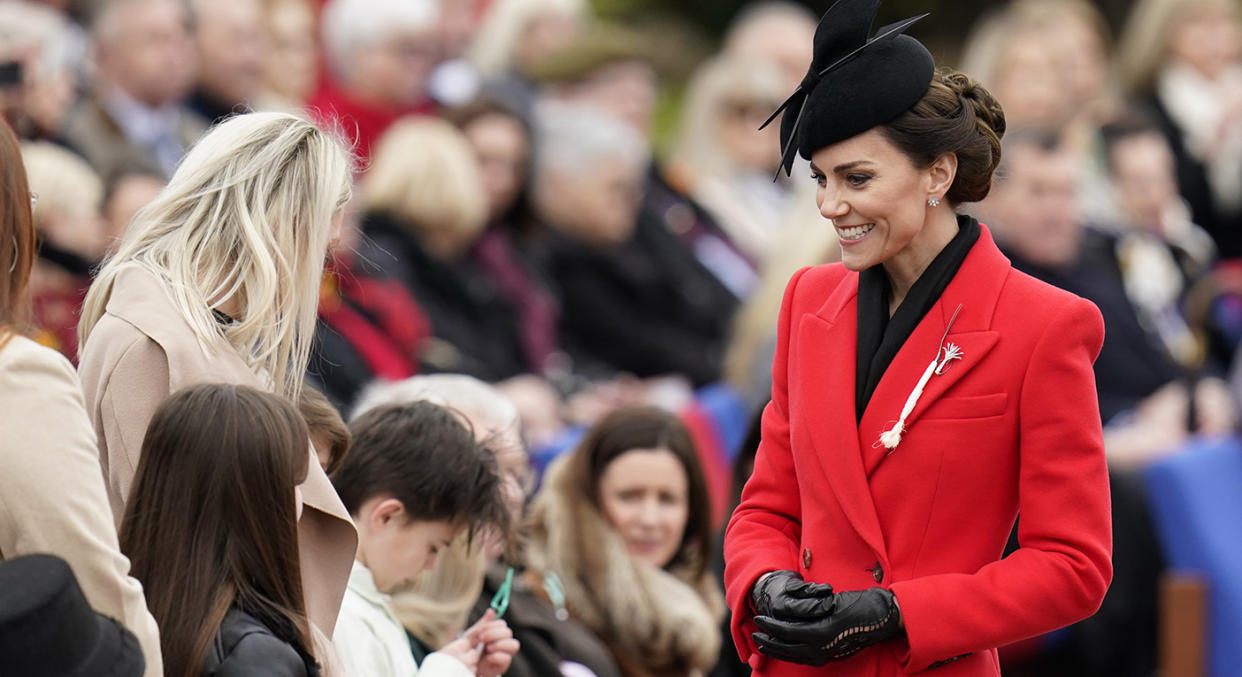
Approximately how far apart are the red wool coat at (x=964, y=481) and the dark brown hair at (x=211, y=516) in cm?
→ 82

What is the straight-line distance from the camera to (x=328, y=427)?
3.46m

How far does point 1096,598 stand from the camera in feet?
9.48

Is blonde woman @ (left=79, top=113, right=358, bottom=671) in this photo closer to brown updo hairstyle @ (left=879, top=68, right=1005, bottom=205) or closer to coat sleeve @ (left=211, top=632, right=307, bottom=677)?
coat sleeve @ (left=211, top=632, right=307, bottom=677)

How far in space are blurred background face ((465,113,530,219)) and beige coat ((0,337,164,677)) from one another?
5.37 meters

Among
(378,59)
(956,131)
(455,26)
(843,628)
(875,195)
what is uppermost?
(956,131)

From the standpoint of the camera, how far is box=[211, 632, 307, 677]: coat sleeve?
9.21 ft

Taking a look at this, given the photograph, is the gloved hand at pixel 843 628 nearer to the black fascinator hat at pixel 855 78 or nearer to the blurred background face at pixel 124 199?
the black fascinator hat at pixel 855 78

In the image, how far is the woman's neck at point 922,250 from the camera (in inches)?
120

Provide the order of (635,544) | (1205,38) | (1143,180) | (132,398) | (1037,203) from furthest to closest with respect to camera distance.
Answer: (1205,38) < (1143,180) < (1037,203) < (635,544) < (132,398)

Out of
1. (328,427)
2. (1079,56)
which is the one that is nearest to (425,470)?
(328,427)

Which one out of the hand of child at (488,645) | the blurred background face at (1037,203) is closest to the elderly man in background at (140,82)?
the blurred background face at (1037,203)

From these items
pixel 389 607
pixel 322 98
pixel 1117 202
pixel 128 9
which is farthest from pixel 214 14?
pixel 1117 202

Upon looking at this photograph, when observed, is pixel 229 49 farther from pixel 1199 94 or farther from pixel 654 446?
pixel 1199 94

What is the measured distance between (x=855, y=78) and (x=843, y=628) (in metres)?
0.93
